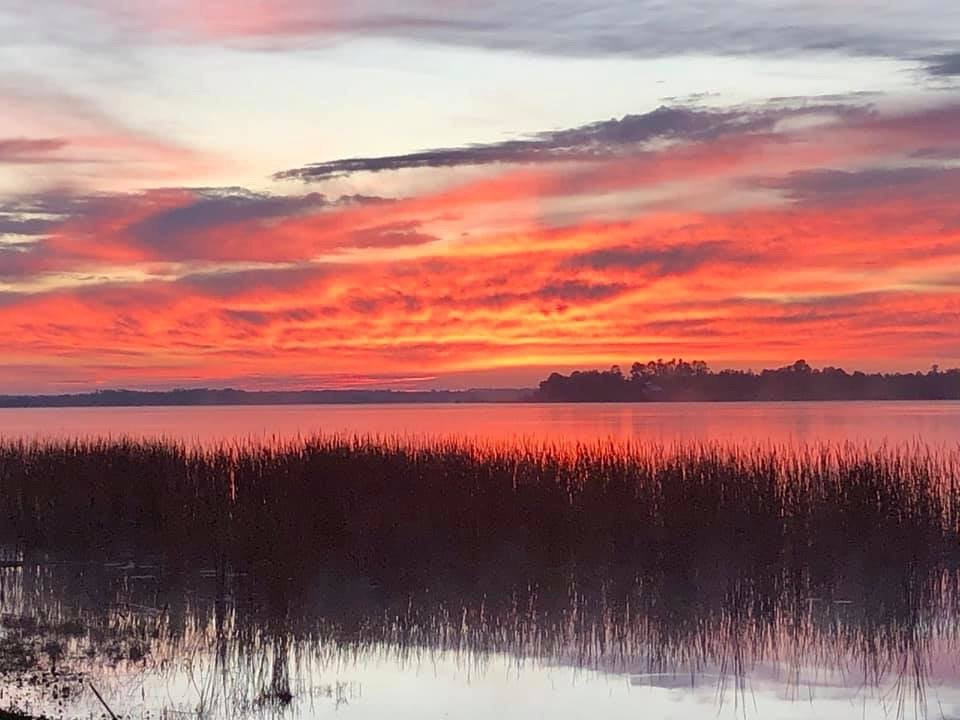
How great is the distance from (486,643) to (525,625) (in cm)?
71

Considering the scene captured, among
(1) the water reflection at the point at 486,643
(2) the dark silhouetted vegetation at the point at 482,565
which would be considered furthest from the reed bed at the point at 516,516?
(1) the water reflection at the point at 486,643

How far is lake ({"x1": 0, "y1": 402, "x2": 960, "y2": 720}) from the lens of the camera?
25.2ft

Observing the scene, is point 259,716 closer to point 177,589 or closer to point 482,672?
point 482,672

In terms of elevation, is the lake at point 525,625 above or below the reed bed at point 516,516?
below

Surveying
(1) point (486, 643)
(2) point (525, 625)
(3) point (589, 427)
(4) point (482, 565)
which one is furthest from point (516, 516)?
(3) point (589, 427)

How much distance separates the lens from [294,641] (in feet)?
29.8

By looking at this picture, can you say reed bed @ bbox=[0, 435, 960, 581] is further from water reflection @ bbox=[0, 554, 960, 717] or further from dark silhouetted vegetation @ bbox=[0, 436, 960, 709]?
water reflection @ bbox=[0, 554, 960, 717]

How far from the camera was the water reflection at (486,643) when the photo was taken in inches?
301

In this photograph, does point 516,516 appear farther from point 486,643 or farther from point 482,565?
point 486,643

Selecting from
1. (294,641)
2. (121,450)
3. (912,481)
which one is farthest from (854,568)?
(121,450)

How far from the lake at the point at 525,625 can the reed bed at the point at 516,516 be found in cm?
4

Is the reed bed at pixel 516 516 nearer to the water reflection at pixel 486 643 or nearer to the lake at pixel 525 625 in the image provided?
the lake at pixel 525 625

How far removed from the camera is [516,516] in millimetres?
12992

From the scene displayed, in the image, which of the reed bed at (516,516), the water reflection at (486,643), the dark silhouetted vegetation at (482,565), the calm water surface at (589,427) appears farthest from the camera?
the calm water surface at (589,427)
